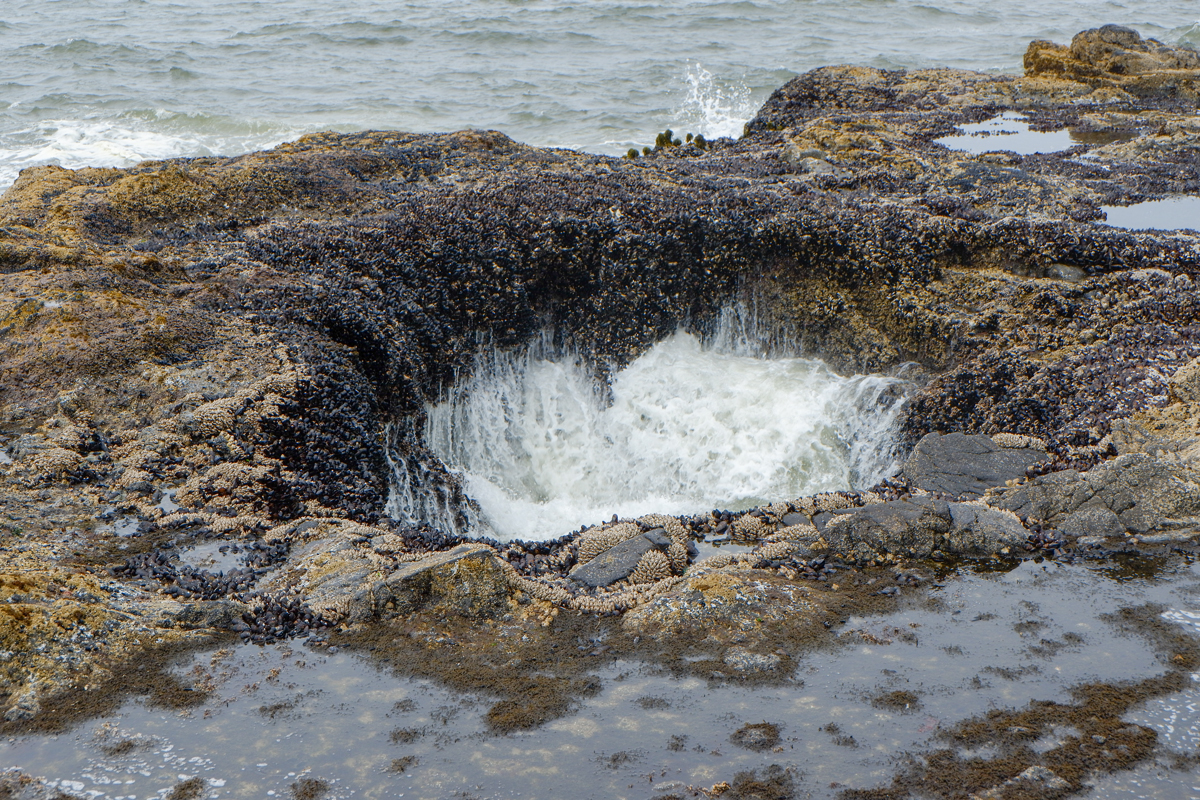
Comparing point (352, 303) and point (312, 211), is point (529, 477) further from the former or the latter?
point (312, 211)

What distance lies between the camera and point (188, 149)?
26.5 meters

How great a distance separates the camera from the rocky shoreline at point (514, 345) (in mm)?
6504

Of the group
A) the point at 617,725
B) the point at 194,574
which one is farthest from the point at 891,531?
the point at 194,574

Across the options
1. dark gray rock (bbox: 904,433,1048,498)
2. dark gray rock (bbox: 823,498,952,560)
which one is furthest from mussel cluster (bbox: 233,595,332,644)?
dark gray rock (bbox: 904,433,1048,498)

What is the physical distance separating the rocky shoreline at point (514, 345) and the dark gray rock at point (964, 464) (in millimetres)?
33

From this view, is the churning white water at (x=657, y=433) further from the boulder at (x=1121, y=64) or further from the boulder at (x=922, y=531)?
the boulder at (x=1121, y=64)

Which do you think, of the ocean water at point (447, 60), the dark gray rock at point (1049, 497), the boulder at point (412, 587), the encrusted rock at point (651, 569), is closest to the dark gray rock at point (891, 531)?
the dark gray rock at point (1049, 497)

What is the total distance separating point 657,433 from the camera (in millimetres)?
12453

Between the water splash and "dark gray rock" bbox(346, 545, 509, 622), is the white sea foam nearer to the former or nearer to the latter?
the water splash

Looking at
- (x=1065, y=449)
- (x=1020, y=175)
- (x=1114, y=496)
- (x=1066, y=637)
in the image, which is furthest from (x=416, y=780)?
(x=1020, y=175)

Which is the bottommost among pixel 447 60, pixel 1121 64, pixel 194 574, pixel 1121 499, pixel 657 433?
pixel 657 433

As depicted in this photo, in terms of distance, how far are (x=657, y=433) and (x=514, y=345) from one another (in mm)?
2409

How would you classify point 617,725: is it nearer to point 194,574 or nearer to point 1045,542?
point 194,574

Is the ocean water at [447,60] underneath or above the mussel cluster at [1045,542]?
above
